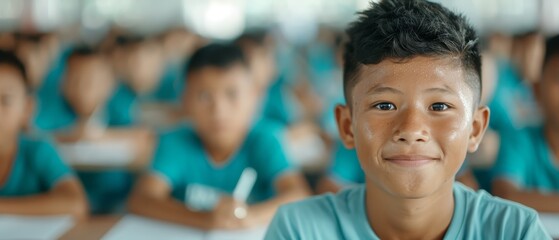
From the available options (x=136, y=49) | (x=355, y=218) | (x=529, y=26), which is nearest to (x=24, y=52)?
(x=136, y=49)

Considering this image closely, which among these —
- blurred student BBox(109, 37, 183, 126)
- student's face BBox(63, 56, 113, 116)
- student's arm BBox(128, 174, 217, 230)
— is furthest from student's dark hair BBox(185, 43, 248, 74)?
blurred student BBox(109, 37, 183, 126)

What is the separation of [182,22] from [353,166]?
23.0ft

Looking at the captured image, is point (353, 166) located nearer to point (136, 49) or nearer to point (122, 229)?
point (122, 229)

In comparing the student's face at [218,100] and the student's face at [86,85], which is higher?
the student's face at [218,100]

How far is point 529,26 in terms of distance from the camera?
762 centimetres

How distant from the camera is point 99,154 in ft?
7.37

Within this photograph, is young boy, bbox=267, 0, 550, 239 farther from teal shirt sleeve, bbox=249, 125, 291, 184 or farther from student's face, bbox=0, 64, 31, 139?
student's face, bbox=0, 64, 31, 139

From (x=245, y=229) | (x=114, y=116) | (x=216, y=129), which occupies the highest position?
(x=216, y=129)

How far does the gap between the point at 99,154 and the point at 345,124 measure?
1.55 m

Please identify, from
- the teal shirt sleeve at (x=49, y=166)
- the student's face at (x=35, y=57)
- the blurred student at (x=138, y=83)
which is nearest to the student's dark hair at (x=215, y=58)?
the teal shirt sleeve at (x=49, y=166)

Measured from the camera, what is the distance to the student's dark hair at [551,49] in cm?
158

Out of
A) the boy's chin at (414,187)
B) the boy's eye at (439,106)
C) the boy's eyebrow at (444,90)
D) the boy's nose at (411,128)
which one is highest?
the boy's eyebrow at (444,90)

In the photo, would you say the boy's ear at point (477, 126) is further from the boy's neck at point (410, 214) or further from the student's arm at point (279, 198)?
the student's arm at point (279, 198)

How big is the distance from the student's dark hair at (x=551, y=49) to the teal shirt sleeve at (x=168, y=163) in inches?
41.2
